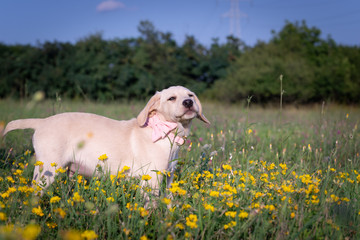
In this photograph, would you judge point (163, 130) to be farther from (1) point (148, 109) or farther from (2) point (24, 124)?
(2) point (24, 124)

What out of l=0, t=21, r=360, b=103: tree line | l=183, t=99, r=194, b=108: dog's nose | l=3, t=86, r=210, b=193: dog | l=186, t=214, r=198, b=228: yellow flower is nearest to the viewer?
l=186, t=214, r=198, b=228: yellow flower

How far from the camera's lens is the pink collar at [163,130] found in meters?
3.20

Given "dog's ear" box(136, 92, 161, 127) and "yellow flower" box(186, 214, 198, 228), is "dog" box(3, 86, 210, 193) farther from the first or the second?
"yellow flower" box(186, 214, 198, 228)

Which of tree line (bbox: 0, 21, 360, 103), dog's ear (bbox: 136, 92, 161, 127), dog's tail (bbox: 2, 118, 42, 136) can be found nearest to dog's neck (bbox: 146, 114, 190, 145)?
dog's ear (bbox: 136, 92, 161, 127)

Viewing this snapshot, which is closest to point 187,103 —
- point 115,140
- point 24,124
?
point 115,140

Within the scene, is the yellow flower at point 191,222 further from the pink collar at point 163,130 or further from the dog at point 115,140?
the pink collar at point 163,130

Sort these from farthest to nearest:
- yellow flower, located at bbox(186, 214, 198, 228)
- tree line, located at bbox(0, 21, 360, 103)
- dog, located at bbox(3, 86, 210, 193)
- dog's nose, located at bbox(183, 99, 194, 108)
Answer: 1. tree line, located at bbox(0, 21, 360, 103)
2. dog's nose, located at bbox(183, 99, 194, 108)
3. dog, located at bbox(3, 86, 210, 193)
4. yellow flower, located at bbox(186, 214, 198, 228)

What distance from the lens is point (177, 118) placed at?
333cm

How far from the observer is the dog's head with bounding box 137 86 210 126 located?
3.28 metres

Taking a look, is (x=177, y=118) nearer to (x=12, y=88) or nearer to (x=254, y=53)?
(x=12, y=88)

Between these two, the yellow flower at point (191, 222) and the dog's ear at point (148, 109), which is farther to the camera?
the dog's ear at point (148, 109)

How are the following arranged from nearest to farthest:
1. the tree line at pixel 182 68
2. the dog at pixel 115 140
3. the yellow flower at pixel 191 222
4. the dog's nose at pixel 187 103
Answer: the yellow flower at pixel 191 222, the dog at pixel 115 140, the dog's nose at pixel 187 103, the tree line at pixel 182 68

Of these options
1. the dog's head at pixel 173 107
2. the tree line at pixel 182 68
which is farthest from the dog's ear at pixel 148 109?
the tree line at pixel 182 68

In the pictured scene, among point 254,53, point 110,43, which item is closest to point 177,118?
point 110,43
